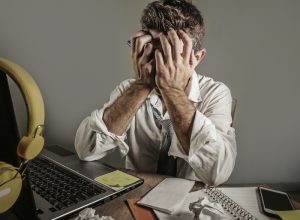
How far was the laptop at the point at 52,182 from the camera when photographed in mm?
450

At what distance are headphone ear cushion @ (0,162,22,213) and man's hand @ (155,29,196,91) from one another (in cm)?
65

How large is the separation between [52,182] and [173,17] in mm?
681

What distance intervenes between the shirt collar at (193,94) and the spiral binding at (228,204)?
407 mm

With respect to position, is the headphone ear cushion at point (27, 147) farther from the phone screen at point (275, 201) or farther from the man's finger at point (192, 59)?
the man's finger at point (192, 59)

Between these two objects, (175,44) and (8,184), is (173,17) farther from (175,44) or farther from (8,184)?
(8,184)

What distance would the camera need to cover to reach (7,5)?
3.11 ft

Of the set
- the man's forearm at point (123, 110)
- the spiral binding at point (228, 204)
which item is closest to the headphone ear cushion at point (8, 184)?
the spiral binding at point (228, 204)

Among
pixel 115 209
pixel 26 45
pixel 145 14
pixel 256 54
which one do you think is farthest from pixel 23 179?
pixel 256 54

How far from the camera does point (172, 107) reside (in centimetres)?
97

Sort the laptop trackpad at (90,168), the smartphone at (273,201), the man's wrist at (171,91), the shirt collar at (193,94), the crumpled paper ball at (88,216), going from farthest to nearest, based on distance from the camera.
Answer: the shirt collar at (193,94)
the man's wrist at (171,91)
the laptop trackpad at (90,168)
the smartphone at (273,201)
the crumpled paper ball at (88,216)

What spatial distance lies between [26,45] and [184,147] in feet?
2.13

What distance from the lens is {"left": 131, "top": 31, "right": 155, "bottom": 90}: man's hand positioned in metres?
1.03

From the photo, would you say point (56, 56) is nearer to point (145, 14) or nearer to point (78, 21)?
point (78, 21)

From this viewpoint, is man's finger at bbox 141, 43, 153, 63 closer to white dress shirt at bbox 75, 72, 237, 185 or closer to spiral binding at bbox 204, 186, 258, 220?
white dress shirt at bbox 75, 72, 237, 185
